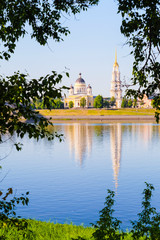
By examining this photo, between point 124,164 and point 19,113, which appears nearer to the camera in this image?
point 19,113

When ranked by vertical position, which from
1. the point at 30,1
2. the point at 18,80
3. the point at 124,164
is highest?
the point at 30,1

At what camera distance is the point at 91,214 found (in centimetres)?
1970

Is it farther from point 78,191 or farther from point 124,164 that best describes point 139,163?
point 78,191

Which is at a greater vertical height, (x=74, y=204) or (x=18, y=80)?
(x=18, y=80)

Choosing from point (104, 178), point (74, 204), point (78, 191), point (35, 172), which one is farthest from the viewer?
point (35, 172)

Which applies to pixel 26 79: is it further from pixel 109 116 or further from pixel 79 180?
pixel 109 116

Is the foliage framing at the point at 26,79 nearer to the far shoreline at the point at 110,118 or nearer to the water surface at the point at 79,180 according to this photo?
the water surface at the point at 79,180

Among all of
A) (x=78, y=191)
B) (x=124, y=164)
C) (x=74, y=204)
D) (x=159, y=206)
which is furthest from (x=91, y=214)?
(x=124, y=164)

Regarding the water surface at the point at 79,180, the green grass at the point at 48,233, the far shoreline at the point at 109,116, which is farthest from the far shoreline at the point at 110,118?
the green grass at the point at 48,233

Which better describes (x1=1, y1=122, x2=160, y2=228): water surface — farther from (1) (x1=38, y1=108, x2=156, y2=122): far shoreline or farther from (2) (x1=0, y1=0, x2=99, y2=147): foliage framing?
(1) (x1=38, y1=108, x2=156, y2=122): far shoreline

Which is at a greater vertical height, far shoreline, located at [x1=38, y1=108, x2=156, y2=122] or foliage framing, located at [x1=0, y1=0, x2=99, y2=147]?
foliage framing, located at [x1=0, y1=0, x2=99, y2=147]

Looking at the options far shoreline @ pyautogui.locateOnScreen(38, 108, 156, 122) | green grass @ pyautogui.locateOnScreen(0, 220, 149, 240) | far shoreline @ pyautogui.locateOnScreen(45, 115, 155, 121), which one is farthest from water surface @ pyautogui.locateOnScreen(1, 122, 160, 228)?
far shoreline @ pyautogui.locateOnScreen(38, 108, 156, 122)

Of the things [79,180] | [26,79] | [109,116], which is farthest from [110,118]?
[26,79]

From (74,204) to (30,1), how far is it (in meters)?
14.2
